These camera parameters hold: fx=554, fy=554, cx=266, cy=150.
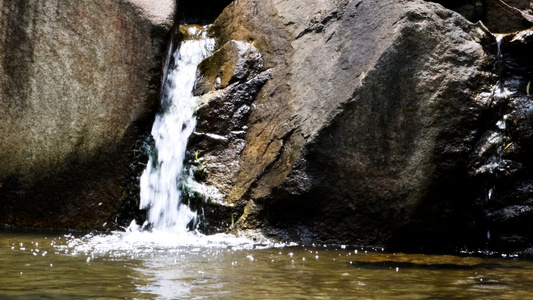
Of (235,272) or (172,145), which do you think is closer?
(235,272)

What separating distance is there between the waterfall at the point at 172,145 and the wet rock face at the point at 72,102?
0.28 meters

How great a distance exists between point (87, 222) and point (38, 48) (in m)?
2.02

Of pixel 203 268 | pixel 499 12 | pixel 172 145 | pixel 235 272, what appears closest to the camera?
pixel 235 272

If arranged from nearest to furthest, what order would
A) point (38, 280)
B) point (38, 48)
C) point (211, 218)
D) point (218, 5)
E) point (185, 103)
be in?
point (38, 280) → point (211, 218) → point (38, 48) → point (185, 103) → point (218, 5)

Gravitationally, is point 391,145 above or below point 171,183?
above

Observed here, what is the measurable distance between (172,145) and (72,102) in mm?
1209

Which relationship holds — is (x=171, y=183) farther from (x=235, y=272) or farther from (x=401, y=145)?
(x=235, y=272)

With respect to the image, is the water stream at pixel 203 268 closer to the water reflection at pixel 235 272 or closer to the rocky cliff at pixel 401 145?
the water reflection at pixel 235 272

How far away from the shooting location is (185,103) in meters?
6.67

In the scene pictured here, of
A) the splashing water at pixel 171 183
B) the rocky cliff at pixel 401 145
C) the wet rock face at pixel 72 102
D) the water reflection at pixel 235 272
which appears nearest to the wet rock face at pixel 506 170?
the rocky cliff at pixel 401 145

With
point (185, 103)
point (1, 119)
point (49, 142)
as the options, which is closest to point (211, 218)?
point (185, 103)

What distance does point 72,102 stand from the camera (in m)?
6.23

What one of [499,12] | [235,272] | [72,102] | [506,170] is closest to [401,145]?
[506,170]

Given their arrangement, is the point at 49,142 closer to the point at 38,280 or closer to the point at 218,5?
the point at 38,280
